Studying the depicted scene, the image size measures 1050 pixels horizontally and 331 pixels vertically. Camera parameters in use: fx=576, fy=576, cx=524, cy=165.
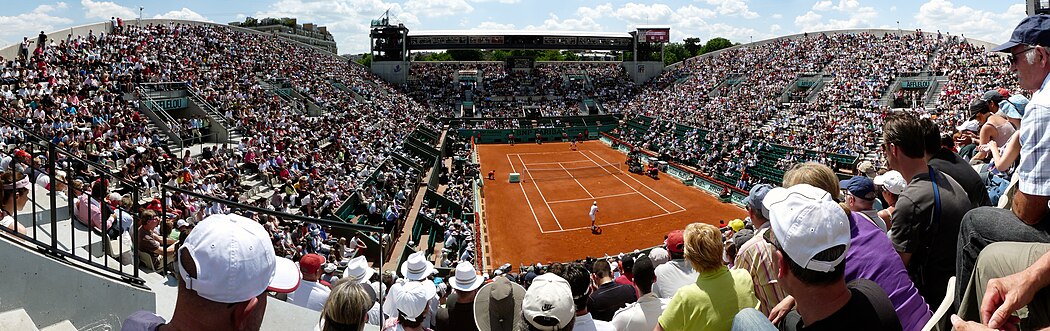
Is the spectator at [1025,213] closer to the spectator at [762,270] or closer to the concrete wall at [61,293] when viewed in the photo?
the spectator at [762,270]

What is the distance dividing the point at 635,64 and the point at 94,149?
6474cm

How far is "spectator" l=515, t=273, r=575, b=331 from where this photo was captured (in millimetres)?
3367

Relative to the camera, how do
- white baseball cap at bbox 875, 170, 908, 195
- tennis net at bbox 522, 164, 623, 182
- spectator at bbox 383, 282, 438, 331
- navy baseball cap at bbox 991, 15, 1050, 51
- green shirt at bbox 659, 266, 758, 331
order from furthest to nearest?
tennis net at bbox 522, 164, 623, 182
spectator at bbox 383, 282, 438, 331
white baseball cap at bbox 875, 170, 908, 195
green shirt at bbox 659, 266, 758, 331
navy baseball cap at bbox 991, 15, 1050, 51

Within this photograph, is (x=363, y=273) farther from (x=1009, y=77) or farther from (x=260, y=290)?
(x=1009, y=77)

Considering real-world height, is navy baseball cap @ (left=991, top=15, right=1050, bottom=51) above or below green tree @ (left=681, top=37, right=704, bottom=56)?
below

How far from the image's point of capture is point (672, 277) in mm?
4734

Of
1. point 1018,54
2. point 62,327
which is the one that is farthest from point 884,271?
point 62,327

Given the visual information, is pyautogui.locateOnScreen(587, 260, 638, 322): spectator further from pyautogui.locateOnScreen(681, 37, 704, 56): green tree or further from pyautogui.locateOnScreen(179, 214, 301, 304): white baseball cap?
→ pyautogui.locateOnScreen(681, 37, 704, 56): green tree

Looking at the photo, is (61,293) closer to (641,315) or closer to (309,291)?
(309,291)

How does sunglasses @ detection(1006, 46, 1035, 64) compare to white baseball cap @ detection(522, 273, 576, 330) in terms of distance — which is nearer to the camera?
sunglasses @ detection(1006, 46, 1035, 64)

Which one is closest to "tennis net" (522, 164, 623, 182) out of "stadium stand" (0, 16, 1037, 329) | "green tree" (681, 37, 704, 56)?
"stadium stand" (0, 16, 1037, 329)

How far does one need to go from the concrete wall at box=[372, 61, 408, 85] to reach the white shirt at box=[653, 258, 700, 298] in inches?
2601

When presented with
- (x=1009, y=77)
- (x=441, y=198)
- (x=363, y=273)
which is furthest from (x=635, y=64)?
(x=363, y=273)

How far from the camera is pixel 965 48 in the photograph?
40812 mm
